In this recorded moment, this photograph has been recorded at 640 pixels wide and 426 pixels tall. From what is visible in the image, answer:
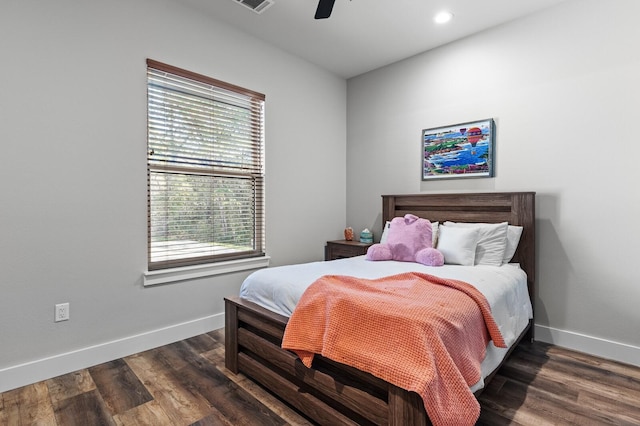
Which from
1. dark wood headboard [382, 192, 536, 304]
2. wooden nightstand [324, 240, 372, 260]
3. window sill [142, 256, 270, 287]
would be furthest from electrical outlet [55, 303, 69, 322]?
dark wood headboard [382, 192, 536, 304]

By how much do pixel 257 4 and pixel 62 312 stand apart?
2708 millimetres

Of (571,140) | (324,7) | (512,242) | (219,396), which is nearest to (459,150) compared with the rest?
(571,140)

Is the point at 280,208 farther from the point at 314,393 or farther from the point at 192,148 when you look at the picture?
the point at 314,393

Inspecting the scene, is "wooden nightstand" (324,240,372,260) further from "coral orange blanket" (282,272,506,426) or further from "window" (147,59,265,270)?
"coral orange blanket" (282,272,506,426)

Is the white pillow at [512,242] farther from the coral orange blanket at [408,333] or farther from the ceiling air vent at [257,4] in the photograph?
the ceiling air vent at [257,4]

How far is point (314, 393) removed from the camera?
69.2 inches

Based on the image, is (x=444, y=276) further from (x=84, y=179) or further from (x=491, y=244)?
(x=84, y=179)

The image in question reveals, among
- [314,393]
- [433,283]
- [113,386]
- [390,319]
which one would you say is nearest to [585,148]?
[433,283]

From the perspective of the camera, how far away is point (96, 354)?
7.77 ft

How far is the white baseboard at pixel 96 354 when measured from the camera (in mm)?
2074

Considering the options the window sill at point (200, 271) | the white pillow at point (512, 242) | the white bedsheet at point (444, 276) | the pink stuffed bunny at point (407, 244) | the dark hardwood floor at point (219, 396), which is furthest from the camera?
the pink stuffed bunny at point (407, 244)

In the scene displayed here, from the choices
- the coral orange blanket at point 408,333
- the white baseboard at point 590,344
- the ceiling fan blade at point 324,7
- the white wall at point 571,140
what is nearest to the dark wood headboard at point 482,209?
the white wall at point 571,140

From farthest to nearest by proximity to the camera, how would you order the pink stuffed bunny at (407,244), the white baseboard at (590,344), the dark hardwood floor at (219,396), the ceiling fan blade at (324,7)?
the pink stuffed bunny at (407,244) < the white baseboard at (590,344) < the ceiling fan blade at (324,7) < the dark hardwood floor at (219,396)

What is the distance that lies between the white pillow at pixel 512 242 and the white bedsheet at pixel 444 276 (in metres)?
0.08
